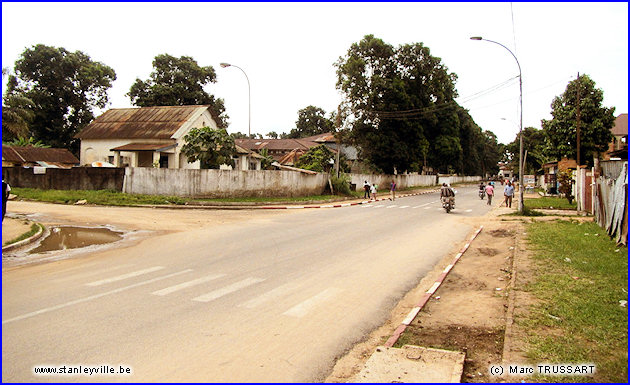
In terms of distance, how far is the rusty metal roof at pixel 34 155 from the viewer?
40312 mm

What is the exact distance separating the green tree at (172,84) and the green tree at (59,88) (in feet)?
14.8

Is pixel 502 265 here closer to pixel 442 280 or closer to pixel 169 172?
pixel 442 280

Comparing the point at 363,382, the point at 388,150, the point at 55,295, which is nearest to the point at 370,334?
the point at 363,382

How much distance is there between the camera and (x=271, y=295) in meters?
7.42

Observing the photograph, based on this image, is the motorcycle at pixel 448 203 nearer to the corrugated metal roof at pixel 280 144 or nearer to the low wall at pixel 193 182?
the low wall at pixel 193 182

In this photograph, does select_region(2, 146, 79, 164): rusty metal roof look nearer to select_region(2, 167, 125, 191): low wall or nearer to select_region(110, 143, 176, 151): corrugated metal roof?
A: select_region(2, 167, 125, 191): low wall

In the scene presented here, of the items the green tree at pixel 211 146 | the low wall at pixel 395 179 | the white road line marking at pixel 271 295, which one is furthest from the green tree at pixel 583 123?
the white road line marking at pixel 271 295

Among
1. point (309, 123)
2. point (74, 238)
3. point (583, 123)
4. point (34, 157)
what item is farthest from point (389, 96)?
point (309, 123)

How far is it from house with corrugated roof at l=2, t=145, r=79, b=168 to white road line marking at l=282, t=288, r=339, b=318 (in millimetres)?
40383

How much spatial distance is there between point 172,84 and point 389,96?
24149 millimetres

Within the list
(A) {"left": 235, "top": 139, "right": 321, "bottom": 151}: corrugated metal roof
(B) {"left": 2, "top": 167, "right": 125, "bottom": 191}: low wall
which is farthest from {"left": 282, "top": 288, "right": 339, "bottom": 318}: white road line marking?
(A) {"left": 235, "top": 139, "right": 321, "bottom": 151}: corrugated metal roof

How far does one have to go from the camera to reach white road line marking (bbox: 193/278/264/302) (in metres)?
7.13

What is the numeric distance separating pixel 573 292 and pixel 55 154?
48279 mm

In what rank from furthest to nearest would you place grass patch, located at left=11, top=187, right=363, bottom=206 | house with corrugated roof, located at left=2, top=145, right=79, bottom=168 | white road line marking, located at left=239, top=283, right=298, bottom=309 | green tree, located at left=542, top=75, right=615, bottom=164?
house with corrugated roof, located at left=2, top=145, right=79, bottom=168 → green tree, located at left=542, top=75, right=615, bottom=164 → grass patch, located at left=11, top=187, right=363, bottom=206 → white road line marking, located at left=239, top=283, right=298, bottom=309
